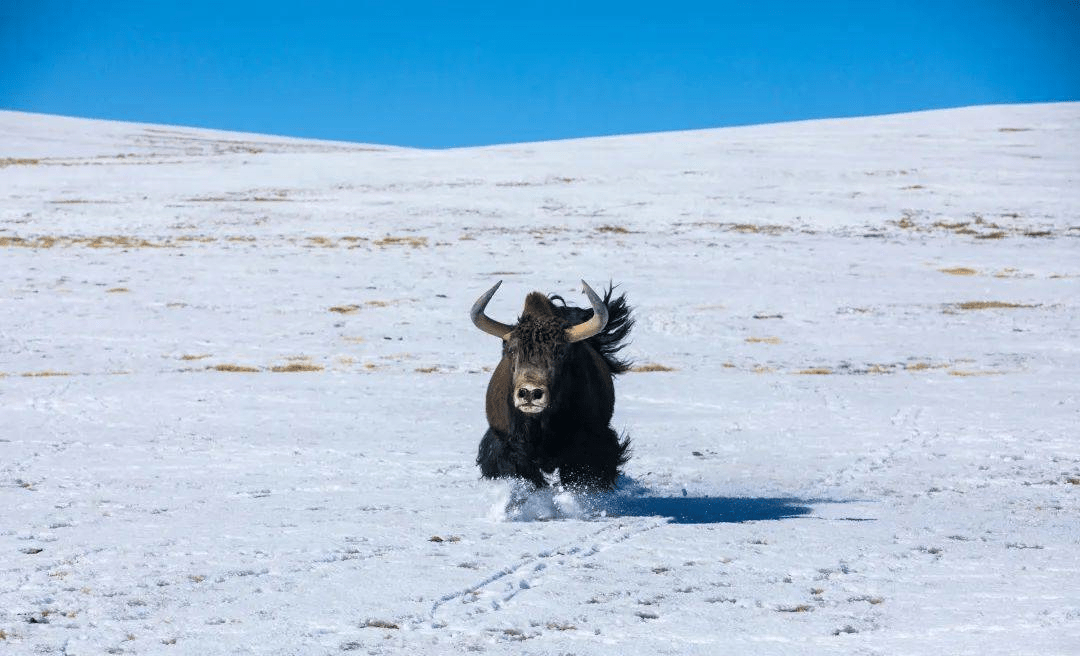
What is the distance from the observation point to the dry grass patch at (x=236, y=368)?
41.4 ft

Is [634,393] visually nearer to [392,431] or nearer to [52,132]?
[392,431]

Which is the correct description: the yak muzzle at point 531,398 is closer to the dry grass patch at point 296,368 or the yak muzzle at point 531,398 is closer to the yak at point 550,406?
the yak at point 550,406

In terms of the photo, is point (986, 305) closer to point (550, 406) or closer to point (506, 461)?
point (506, 461)

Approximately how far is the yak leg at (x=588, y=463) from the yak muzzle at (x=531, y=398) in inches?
36.2

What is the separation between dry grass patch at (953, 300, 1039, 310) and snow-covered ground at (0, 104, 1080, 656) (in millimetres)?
73

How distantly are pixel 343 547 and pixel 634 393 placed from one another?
613cm

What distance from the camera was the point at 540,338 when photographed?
22.5 ft

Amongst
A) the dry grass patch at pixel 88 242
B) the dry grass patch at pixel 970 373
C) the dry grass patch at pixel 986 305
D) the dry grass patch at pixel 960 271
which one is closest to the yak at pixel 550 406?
the dry grass patch at pixel 970 373

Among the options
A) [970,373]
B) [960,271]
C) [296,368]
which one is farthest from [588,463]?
[960,271]

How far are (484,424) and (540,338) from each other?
3.49 meters

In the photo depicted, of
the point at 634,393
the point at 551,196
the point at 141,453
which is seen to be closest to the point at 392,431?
the point at 141,453

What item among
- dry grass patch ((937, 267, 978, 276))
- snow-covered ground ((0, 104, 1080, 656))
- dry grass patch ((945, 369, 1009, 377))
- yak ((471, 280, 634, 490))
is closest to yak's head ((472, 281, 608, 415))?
yak ((471, 280, 634, 490))

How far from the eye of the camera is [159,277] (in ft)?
60.3

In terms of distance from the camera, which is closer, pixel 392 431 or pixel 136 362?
pixel 392 431
